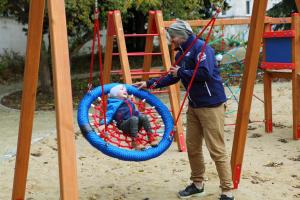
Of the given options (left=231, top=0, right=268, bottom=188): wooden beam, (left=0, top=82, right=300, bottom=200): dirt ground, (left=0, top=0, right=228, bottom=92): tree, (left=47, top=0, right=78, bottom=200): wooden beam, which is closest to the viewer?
(left=47, top=0, right=78, bottom=200): wooden beam

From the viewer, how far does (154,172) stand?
572 centimetres

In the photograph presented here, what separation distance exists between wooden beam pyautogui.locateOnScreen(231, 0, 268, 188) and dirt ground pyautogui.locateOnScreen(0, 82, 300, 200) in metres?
0.33

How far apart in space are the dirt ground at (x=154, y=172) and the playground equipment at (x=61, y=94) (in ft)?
1.56

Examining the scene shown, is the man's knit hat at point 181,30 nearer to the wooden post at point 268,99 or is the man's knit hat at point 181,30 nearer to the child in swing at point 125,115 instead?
the child in swing at point 125,115

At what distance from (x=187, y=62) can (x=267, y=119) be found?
3.47 m

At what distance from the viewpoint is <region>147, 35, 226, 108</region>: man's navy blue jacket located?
4.21 m

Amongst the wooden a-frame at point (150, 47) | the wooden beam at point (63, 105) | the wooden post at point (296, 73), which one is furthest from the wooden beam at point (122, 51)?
the wooden beam at point (63, 105)

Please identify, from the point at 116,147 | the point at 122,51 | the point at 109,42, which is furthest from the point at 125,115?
the point at 109,42

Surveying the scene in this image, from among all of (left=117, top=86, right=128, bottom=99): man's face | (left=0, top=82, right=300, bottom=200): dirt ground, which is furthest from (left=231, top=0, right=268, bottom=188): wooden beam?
(left=117, top=86, right=128, bottom=99): man's face

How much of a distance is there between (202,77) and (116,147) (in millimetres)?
921

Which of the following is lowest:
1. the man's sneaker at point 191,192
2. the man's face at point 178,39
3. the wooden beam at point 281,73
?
the man's sneaker at point 191,192

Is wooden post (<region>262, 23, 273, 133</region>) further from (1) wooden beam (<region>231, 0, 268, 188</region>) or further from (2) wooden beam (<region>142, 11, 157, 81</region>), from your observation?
(1) wooden beam (<region>231, 0, 268, 188</region>)

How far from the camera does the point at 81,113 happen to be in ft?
14.4

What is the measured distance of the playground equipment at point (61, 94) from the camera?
3207 mm
